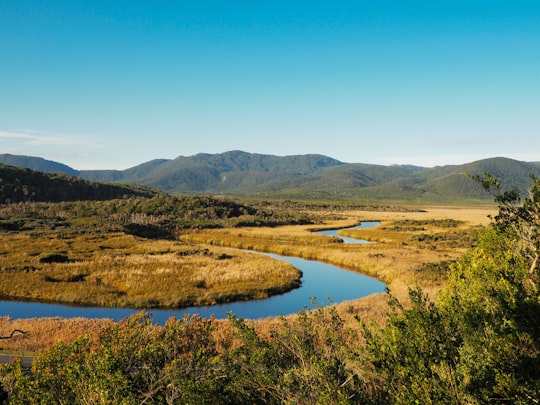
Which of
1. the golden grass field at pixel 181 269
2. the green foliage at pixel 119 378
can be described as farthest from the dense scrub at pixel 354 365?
the golden grass field at pixel 181 269

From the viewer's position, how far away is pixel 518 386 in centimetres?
995

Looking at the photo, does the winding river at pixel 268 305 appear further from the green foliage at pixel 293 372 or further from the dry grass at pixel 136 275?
the green foliage at pixel 293 372

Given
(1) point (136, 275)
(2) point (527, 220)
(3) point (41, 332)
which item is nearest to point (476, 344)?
(2) point (527, 220)

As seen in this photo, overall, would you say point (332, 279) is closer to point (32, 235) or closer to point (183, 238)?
point (183, 238)

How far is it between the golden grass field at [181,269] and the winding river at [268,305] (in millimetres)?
2017

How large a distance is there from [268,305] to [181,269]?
777 inches

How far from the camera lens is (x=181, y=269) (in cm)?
5909

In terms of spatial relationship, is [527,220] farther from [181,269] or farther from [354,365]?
[181,269]

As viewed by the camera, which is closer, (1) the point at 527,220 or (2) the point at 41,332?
(1) the point at 527,220

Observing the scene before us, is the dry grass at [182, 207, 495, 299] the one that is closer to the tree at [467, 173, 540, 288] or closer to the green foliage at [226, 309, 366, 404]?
the tree at [467, 173, 540, 288]

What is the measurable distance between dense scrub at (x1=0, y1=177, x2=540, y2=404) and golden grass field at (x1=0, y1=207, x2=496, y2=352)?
13087 millimetres

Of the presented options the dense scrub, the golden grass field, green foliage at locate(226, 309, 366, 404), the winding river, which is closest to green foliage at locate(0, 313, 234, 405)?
the dense scrub

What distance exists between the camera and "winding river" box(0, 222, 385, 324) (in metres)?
39.8

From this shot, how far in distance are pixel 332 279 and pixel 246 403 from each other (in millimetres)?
47729
